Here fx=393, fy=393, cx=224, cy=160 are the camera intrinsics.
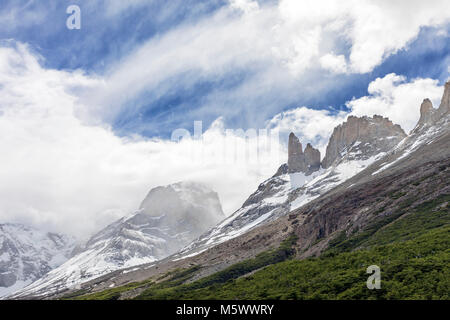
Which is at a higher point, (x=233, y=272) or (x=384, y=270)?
(x=384, y=270)

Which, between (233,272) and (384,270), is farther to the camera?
(233,272)

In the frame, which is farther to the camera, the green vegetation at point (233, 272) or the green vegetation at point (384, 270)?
the green vegetation at point (233, 272)

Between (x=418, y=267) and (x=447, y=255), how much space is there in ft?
14.0

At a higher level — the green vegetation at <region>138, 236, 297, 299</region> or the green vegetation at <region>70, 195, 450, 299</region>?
the green vegetation at <region>70, 195, 450, 299</region>

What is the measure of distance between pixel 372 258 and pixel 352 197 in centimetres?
8832

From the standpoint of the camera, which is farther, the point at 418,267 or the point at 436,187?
the point at 436,187

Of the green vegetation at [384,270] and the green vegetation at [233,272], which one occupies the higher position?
the green vegetation at [384,270]

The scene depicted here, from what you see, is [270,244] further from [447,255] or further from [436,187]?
[447,255]

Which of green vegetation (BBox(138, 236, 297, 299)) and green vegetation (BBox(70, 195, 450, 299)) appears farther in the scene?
green vegetation (BBox(138, 236, 297, 299))

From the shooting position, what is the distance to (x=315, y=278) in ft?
169
